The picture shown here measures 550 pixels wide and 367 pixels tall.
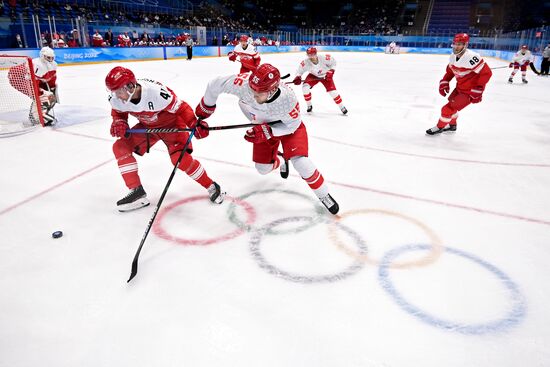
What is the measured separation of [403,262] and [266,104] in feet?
4.28

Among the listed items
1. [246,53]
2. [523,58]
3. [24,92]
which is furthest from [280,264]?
[523,58]

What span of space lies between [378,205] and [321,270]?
97cm

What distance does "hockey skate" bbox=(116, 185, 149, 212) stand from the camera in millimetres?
2592

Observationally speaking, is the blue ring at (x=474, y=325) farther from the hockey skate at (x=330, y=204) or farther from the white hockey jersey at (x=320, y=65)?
the white hockey jersey at (x=320, y=65)

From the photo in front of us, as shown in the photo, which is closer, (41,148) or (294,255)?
(294,255)

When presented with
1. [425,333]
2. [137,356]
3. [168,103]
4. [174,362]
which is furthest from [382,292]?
[168,103]

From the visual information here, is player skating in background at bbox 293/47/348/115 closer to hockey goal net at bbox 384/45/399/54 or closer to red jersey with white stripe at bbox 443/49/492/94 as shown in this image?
red jersey with white stripe at bbox 443/49/492/94

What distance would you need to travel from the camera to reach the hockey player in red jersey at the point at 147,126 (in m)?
2.39

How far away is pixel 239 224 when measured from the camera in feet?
7.95

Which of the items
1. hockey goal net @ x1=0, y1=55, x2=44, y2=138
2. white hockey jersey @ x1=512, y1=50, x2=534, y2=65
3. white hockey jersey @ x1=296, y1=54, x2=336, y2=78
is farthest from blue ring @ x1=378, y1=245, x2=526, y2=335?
white hockey jersey @ x1=512, y1=50, x2=534, y2=65

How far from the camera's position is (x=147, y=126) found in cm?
262

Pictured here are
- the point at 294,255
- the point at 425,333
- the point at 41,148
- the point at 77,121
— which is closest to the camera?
the point at 425,333

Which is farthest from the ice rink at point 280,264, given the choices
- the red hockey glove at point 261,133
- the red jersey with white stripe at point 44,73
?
the red jersey with white stripe at point 44,73

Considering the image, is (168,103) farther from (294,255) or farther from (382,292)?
(382,292)
